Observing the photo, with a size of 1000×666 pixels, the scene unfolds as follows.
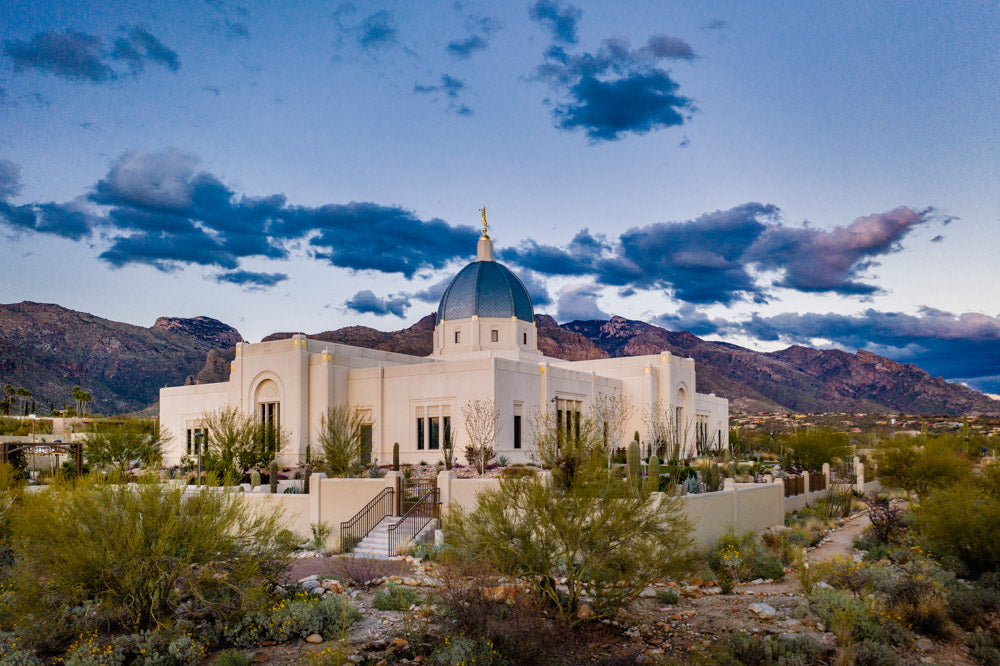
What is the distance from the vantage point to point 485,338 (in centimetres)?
4216

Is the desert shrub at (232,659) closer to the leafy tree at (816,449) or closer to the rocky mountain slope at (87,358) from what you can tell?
the leafy tree at (816,449)

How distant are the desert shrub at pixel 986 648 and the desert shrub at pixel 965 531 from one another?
10.9 feet

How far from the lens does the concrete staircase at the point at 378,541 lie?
21.5 meters

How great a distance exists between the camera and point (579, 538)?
12.7m

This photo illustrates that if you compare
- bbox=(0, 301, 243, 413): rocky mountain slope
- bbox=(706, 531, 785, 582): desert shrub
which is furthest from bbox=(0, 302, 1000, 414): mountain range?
bbox=(706, 531, 785, 582): desert shrub

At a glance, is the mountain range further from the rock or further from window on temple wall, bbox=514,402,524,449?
the rock

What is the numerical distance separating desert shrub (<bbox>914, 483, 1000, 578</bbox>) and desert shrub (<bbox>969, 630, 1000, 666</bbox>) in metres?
3.33

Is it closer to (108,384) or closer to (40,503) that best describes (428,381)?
(40,503)

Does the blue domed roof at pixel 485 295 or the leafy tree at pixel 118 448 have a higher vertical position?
the blue domed roof at pixel 485 295

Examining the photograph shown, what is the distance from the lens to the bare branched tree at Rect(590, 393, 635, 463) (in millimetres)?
38156

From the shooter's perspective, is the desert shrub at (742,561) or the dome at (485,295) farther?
the dome at (485,295)

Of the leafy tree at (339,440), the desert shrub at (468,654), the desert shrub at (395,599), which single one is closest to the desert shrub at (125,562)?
the desert shrub at (395,599)

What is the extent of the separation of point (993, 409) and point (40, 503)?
134356mm

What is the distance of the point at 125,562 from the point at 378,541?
1092 centimetres
